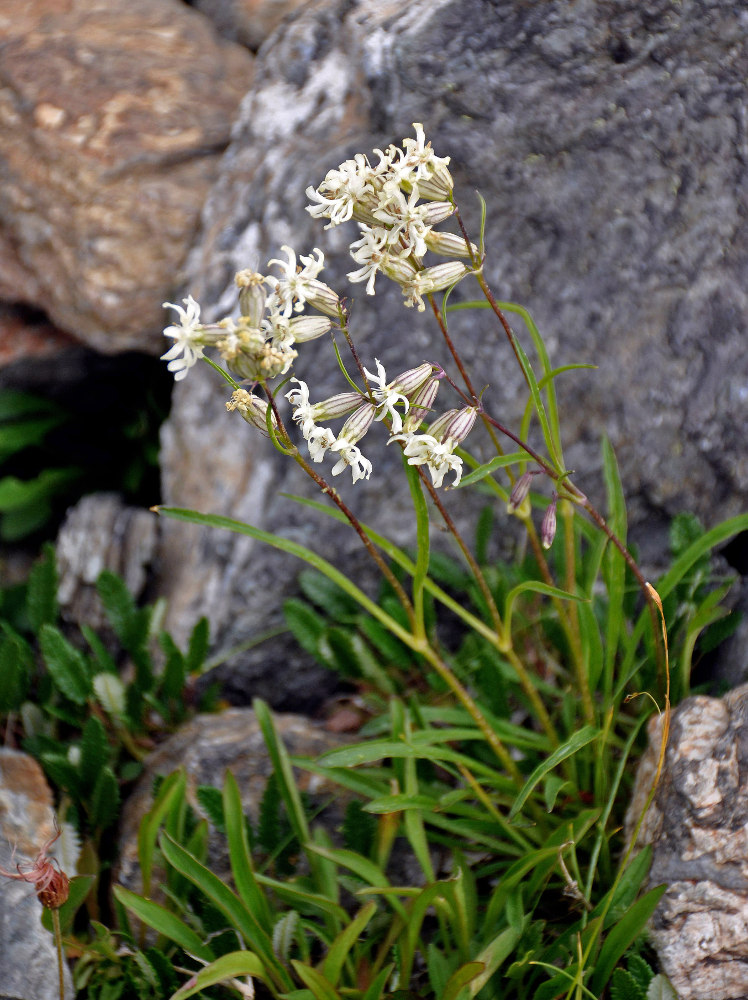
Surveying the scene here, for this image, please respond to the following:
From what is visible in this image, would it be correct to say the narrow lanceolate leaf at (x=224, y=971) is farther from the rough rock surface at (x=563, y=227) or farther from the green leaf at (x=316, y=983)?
the rough rock surface at (x=563, y=227)

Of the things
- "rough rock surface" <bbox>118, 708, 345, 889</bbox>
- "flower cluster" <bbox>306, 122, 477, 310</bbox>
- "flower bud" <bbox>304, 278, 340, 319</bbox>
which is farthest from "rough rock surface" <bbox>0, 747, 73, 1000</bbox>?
"flower cluster" <bbox>306, 122, 477, 310</bbox>

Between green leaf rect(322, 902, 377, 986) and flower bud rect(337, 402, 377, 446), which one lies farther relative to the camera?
green leaf rect(322, 902, 377, 986)

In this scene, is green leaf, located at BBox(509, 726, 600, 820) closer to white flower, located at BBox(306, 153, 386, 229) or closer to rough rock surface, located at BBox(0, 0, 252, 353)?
white flower, located at BBox(306, 153, 386, 229)

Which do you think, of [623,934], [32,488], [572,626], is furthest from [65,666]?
[623,934]

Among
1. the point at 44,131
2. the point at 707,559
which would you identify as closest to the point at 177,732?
the point at 707,559

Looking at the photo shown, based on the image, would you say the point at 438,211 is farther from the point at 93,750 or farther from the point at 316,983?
the point at 93,750

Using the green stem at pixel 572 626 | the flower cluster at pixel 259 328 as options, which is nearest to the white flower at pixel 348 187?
the flower cluster at pixel 259 328
